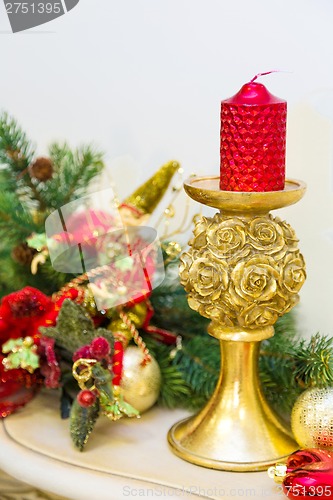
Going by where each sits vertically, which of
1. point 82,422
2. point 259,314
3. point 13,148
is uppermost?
point 13,148

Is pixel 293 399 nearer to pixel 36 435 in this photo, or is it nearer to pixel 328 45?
pixel 36 435

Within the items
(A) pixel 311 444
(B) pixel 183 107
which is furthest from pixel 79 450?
(B) pixel 183 107

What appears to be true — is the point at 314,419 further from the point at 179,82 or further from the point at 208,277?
the point at 179,82

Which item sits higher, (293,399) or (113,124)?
(113,124)

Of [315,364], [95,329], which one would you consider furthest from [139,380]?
[315,364]

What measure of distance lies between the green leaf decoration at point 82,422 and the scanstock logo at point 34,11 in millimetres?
607

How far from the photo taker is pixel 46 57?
1188 mm

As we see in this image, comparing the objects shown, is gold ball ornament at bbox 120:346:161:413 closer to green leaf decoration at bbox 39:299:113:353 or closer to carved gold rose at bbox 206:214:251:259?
green leaf decoration at bbox 39:299:113:353

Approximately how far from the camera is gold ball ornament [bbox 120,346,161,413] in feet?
2.84

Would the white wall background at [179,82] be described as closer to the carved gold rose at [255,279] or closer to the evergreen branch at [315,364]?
the evergreen branch at [315,364]

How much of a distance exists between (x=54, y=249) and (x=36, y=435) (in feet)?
0.69

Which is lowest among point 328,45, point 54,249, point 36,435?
point 36,435

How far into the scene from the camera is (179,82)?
1.07m

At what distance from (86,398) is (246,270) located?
0.22 meters
